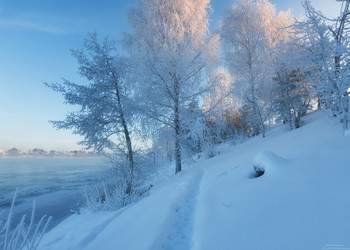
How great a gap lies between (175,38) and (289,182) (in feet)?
21.4

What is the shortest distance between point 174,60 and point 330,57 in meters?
4.41

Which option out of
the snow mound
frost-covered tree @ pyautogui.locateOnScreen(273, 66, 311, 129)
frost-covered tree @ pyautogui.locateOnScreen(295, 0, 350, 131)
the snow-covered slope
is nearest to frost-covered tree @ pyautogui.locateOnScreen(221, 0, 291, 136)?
frost-covered tree @ pyautogui.locateOnScreen(273, 66, 311, 129)

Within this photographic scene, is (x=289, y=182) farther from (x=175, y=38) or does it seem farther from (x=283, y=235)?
(x=175, y=38)

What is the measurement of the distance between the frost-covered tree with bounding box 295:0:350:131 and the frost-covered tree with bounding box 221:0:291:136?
5573 millimetres

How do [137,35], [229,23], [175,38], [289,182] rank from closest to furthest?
[289,182] < [175,38] < [137,35] < [229,23]

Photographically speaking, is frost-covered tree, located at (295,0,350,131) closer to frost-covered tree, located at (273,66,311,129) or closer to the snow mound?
the snow mound

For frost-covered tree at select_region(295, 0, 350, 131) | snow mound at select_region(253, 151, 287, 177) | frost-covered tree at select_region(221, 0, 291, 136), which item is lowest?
snow mound at select_region(253, 151, 287, 177)

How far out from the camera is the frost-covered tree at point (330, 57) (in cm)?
294

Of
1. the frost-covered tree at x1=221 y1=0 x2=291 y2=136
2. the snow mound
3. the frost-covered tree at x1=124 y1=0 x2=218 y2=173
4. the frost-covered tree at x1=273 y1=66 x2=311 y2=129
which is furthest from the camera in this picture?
the frost-covered tree at x1=221 y1=0 x2=291 y2=136

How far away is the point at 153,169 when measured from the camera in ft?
23.6

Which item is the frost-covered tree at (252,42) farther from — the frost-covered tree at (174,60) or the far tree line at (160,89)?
the frost-covered tree at (174,60)

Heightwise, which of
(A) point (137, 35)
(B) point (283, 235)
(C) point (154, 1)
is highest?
(C) point (154, 1)

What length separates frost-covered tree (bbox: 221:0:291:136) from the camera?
30.9 feet

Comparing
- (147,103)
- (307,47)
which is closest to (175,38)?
(147,103)
